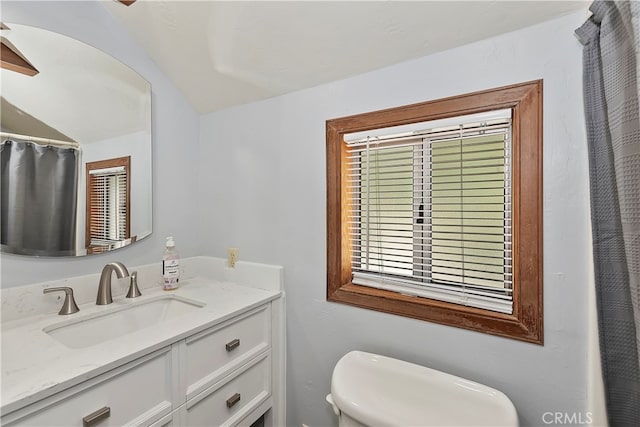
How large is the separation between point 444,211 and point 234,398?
3.93 feet

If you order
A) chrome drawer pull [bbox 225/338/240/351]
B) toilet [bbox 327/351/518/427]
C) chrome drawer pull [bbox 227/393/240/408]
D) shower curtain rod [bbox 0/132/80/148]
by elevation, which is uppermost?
→ shower curtain rod [bbox 0/132/80/148]

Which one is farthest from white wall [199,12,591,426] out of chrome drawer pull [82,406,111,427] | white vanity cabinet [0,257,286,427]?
chrome drawer pull [82,406,111,427]

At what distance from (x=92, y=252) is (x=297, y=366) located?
1.13 meters

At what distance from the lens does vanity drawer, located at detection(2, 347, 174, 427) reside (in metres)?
0.72

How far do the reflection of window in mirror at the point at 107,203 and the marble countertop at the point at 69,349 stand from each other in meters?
0.29

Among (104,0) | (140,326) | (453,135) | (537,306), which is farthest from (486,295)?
(104,0)

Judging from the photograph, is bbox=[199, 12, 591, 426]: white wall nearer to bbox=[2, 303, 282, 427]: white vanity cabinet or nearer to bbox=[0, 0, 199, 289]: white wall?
bbox=[0, 0, 199, 289]: white wall

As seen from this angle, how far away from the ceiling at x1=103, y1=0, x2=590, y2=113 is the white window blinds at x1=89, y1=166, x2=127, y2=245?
2.19 feet

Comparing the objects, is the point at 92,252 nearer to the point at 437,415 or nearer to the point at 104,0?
the point at 104,0

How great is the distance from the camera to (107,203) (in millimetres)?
1364

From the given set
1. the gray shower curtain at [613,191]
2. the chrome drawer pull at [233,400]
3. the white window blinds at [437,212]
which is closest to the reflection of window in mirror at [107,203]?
the chrome drawer pull at [233,400]

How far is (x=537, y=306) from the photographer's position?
0.97m

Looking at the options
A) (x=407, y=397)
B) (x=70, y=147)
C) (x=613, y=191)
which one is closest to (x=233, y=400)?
(x=407, y=397)

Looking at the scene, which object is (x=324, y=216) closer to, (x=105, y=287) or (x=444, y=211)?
(x=444, y=211)
